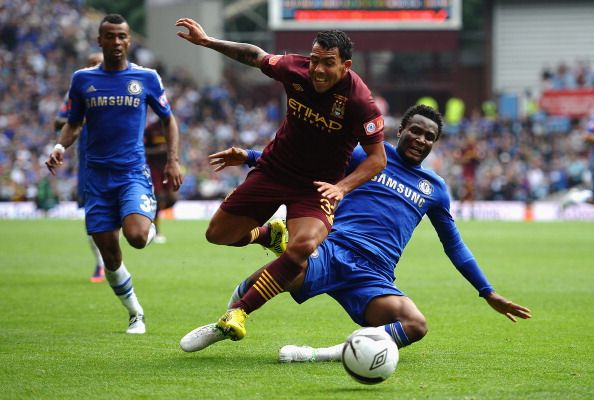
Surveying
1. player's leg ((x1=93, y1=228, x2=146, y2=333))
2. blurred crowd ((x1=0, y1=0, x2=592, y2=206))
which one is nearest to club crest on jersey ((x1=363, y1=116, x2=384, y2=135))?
player's leg ((x1=93, y1=228, x2=146, y2=333))

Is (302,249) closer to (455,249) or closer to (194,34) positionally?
(455,249)

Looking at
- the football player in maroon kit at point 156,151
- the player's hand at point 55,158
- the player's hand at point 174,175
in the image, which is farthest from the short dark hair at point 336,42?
the football player in maroon kit at point 156,151

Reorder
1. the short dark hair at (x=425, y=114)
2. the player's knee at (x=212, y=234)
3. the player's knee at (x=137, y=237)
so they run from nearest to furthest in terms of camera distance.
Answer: the short dark hair at (x=425, y=114), the player's knee at (x=212, y=234), the player's knee at (x=137, y=237)

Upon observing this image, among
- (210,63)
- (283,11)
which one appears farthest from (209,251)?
(210,63)

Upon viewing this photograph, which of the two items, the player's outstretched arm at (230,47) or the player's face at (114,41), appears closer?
the player's outstretched arm at (230,47)

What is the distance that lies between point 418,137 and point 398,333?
5.09ft

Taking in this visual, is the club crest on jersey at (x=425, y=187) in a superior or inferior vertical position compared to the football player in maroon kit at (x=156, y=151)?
superior

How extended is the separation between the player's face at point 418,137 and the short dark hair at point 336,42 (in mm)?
842

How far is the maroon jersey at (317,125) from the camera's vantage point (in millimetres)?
7625

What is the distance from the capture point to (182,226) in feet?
86.4

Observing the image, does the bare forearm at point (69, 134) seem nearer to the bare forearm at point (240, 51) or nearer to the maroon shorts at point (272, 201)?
the maroon shorts at point (272, 201)

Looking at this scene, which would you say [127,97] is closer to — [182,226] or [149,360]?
[149,360]

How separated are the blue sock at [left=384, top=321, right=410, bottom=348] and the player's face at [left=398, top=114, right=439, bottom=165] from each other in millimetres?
1384

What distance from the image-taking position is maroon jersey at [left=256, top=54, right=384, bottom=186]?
7.62 meters
